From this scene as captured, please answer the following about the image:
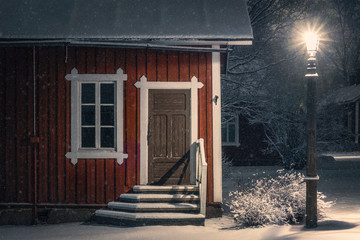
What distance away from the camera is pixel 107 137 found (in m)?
10.2

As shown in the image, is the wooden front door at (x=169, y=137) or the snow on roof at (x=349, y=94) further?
the snow on roof at (x=349, y=94)

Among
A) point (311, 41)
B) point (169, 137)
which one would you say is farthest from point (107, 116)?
point (311, 41)

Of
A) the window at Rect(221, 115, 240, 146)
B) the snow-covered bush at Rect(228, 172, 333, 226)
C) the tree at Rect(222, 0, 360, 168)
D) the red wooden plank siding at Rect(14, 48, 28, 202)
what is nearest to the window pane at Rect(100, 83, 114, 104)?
the red wooden plank siding at Rect(14, 48, 28, 202)

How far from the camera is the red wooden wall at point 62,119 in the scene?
1008 centimetres

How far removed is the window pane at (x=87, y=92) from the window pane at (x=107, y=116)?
13.5 inches

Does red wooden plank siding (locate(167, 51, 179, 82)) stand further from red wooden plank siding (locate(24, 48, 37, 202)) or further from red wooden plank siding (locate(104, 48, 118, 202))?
red wooden plank siding (locate(24, 48, 37, 202))

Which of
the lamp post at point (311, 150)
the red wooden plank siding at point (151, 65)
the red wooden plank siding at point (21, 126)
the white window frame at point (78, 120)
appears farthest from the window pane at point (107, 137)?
the lamp post at point (311, 150)

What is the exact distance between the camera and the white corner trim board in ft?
33.0

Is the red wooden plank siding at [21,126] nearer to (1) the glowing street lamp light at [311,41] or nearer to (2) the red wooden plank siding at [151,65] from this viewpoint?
(2) the red wooden plank siding at [151,65]

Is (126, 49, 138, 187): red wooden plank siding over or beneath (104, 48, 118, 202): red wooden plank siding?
over

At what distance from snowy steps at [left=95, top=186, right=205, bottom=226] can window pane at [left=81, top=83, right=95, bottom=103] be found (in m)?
2.12

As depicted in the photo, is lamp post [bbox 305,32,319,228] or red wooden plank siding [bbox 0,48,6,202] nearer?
lamp post [bbox 305,32,319,228]

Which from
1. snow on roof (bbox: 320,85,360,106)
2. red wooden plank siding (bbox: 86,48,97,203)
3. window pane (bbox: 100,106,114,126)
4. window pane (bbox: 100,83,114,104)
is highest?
snow on roof (bbox: 320,85,360,106)

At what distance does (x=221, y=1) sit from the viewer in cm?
1080
